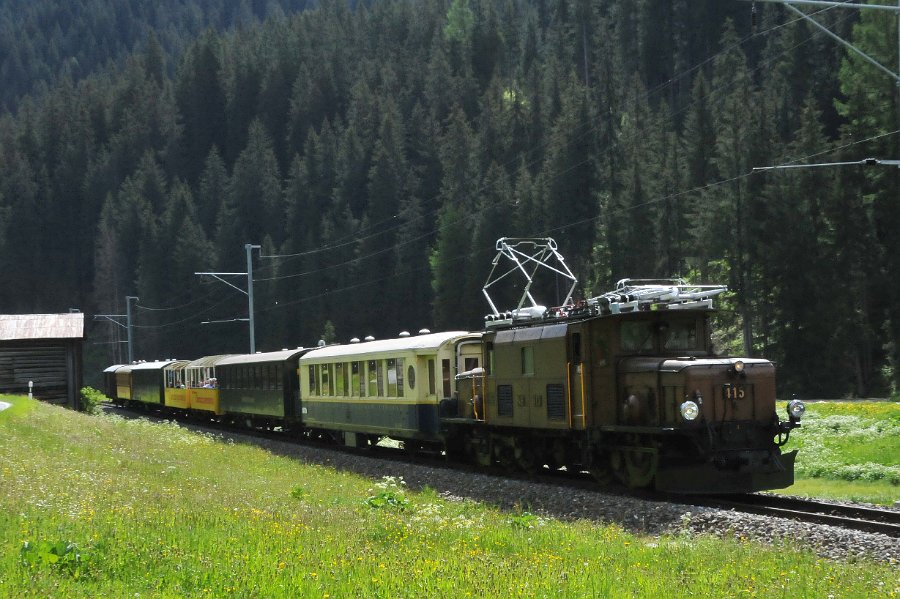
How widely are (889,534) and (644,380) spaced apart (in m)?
4.79

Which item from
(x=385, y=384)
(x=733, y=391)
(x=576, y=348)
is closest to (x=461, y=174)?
(x=385, y=384)

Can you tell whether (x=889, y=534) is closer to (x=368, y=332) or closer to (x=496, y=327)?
(x=496, y=327)

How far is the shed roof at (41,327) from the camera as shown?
50656 millimetres

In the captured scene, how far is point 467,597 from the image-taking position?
9.23m

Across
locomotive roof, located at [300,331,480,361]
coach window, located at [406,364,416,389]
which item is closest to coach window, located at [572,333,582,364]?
locomotive roof, located at [300,331,480,361]

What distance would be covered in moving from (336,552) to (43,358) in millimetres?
43959

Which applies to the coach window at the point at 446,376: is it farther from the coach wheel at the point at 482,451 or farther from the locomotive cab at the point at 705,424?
the locomotive cab at the point at 705,424

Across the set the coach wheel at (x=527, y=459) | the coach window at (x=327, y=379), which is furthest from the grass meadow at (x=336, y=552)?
the coach window at (x=327, y=379)

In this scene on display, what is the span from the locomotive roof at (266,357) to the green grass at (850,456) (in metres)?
16.5

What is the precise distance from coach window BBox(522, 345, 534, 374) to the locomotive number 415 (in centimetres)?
454

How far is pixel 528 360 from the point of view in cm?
2036

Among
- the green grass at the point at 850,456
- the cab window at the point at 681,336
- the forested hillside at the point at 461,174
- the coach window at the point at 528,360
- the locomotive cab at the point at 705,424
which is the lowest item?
the green grass at the point at 850,456

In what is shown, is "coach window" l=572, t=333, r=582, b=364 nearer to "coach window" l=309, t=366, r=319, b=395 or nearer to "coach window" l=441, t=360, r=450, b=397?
"coach window" l=441, t=360, r=450, b=397

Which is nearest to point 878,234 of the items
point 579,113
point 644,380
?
point 579,113
